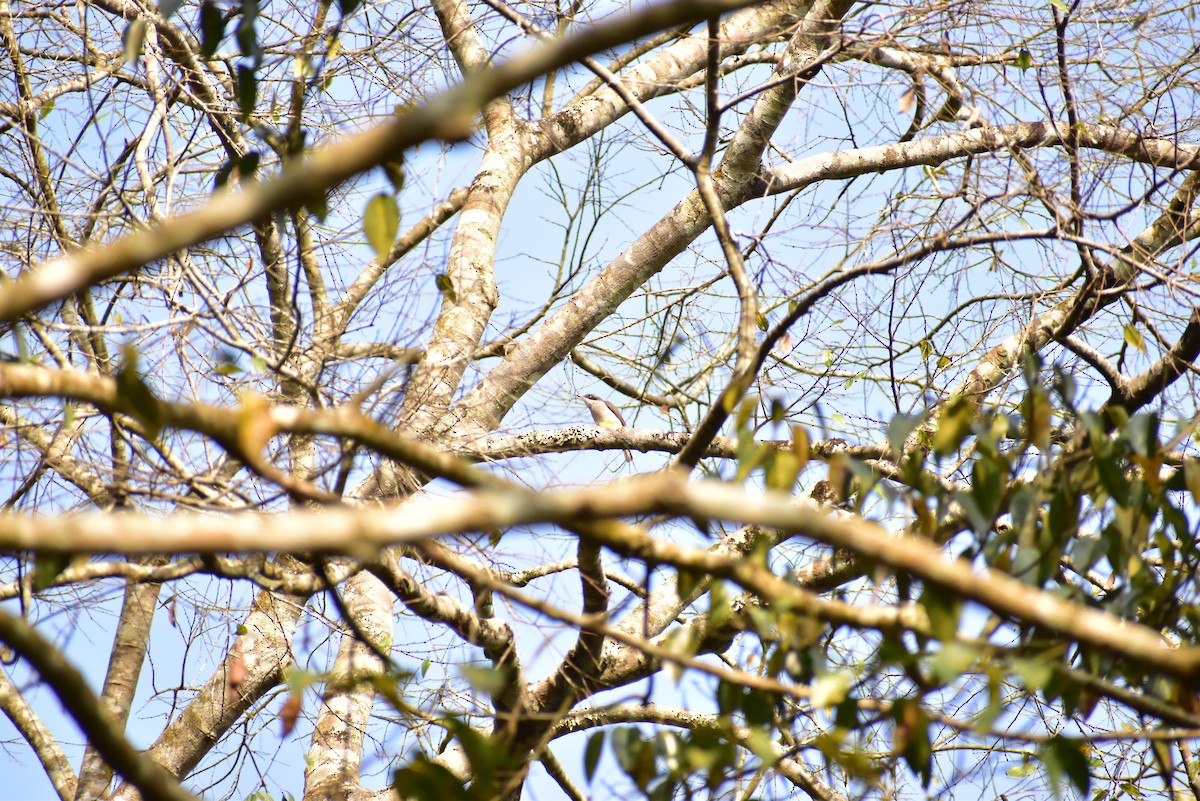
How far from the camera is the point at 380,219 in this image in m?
1.28

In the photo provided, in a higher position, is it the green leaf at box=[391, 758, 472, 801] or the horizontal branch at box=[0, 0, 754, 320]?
the horizontal branch at box=[0, 0, 754, 320]

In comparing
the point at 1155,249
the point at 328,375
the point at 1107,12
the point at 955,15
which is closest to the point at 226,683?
the point at 328,375

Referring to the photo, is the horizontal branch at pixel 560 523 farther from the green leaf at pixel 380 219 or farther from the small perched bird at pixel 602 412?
the small perched bird at pixel 602 412

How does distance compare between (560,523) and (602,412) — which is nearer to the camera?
(560,523)

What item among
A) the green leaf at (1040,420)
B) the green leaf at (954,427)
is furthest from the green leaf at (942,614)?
the green leaf at (1040,420)

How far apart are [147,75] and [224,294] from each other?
122 centimetres

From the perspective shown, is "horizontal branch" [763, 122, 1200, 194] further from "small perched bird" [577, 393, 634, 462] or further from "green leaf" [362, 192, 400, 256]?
"green leaf" [362, 192, 400, 256]

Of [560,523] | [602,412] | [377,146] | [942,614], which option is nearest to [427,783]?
[560,523]

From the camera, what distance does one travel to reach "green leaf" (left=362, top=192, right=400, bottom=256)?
1276 mm

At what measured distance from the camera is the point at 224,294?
2234 millimetres

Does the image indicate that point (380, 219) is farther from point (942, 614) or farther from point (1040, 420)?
point (1040, 420)

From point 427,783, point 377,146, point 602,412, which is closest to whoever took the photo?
point 377,146

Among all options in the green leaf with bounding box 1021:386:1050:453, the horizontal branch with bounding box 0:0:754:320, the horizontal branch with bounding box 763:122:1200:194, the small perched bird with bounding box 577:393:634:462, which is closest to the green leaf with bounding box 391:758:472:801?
the horizontal branch with bounding box 0:0:754:320

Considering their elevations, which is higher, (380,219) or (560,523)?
(380,219)
